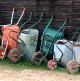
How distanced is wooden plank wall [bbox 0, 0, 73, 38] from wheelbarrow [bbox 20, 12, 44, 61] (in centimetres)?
65

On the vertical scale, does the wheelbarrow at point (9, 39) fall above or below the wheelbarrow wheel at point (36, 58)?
above

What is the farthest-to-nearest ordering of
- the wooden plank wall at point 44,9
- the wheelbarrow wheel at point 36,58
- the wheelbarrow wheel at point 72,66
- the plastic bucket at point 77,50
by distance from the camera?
the wooden plank wall at point 44,9 < the wheelbarrow wheel at point 36,58 < the plastic bucket at point 77,50 < the wheelbarrow wheel at point 72,66

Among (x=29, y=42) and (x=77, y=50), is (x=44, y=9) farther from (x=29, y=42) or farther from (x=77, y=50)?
(x=77, y=50)

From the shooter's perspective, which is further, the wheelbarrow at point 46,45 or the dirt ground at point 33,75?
the wheelbarrow at point 46,45

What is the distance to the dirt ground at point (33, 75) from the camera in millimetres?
9258

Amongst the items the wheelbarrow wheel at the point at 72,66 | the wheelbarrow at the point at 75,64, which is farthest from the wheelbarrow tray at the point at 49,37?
the wheelbarrow wheel at the point at 72,66

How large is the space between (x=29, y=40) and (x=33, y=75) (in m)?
1.67

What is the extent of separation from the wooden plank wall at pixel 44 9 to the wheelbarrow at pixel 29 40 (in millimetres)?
651

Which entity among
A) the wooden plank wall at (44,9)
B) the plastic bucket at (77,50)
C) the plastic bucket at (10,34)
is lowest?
the plastic bucket at (77,50)

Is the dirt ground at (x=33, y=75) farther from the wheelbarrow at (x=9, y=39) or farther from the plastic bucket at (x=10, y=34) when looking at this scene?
the plastic bucket at (x=10, y=34)

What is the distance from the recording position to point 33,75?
31.4ft

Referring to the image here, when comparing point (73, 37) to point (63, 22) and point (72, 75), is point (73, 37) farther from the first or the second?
point (72, 75)

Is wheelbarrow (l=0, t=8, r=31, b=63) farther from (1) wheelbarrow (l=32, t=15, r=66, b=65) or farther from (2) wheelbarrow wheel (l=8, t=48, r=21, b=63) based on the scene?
(1) wheelbarrow (l=32, t=15, r=66, b=65)

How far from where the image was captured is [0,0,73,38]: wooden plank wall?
37.0 feet
